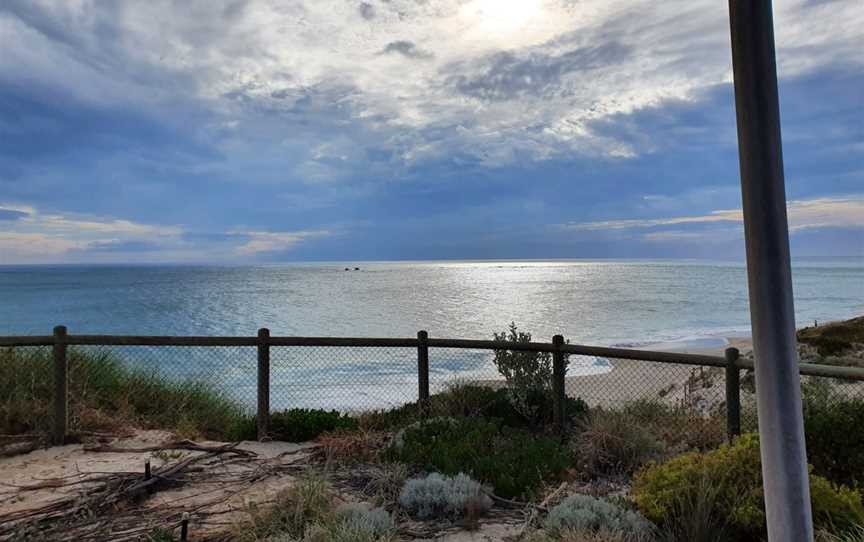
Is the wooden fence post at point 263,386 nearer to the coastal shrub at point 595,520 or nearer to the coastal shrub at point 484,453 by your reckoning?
the coastal shrub at point 484,453

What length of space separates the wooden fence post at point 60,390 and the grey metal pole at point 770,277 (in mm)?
8278

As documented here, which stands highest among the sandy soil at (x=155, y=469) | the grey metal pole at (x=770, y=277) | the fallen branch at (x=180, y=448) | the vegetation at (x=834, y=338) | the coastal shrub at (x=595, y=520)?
the grey metal pole at (x=770, y=277)

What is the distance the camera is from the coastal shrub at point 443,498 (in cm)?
480

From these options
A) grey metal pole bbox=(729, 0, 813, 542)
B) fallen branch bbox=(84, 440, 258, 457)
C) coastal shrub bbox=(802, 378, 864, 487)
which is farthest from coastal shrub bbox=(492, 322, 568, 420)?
grey metal pole bbox=(729, 0, 813, 542)

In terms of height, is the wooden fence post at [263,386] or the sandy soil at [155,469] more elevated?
the wooden fence post at [263,386]

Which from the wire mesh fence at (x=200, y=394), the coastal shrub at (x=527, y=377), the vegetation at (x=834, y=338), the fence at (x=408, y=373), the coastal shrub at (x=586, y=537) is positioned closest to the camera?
the coastal shrub at (x=586, y=537)

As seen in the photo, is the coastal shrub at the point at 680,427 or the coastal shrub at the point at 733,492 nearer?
the coastal shrub at the point at 733,492

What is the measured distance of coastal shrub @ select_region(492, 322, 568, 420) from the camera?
27.0ft

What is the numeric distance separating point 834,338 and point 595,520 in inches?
566

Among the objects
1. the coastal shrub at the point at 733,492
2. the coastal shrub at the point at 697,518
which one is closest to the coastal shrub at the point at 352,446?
the coastal shrub at the point at 733,492

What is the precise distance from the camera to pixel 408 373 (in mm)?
21203

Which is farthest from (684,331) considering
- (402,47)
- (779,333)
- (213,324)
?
(779,333)

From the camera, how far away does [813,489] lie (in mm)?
4082

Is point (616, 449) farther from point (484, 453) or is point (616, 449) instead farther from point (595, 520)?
point (595, 520)
